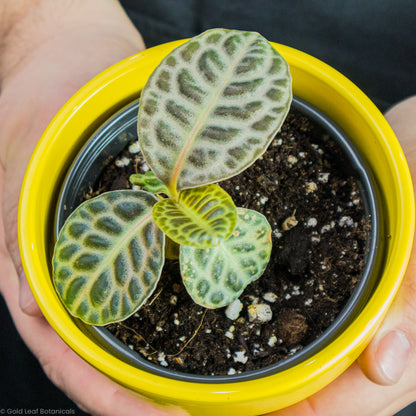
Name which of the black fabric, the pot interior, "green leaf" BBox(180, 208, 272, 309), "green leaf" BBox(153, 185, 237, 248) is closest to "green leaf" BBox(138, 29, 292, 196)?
"green leaf" BBox(153, 185, 237, 248)

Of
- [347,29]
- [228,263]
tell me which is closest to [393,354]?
[228,263]

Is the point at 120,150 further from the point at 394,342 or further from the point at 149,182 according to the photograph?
the point at 394,342

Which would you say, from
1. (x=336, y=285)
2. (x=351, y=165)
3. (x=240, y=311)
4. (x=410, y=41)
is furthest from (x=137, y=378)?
(x=410, y=41)

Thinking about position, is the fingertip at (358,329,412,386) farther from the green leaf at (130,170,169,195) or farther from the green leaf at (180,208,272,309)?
the green leaf at (130,170,169,195)

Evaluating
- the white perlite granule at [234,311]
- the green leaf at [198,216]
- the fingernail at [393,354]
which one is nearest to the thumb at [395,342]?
the fingernail at [393,354]

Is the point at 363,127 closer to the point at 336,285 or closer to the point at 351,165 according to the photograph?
the point at 351,165

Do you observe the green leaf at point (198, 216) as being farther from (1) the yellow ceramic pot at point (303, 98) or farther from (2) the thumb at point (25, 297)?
(2) the thumb at point (25, 297)
